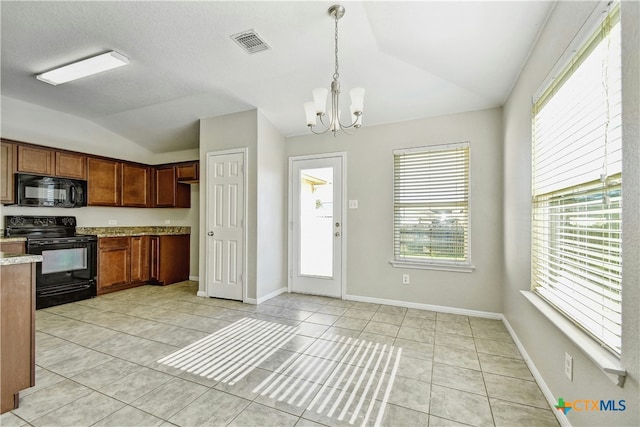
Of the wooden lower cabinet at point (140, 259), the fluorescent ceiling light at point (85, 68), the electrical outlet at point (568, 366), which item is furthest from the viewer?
the wooden lower cabinet at point (140, 259)

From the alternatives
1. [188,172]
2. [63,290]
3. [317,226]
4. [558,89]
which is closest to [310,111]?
[558,89]

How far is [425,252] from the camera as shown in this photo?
359 centimetres

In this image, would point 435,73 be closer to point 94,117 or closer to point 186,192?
point 186,192

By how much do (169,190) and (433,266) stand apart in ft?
15.2

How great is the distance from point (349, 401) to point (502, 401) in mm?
990

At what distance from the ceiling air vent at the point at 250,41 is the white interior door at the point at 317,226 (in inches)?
71.0

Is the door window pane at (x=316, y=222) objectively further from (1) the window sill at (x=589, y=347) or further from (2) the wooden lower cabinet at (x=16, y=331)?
(2) the wooden lower cabinet at (x=16, y=331)

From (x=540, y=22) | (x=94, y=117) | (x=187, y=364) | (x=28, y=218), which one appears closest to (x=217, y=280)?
(x=187, y=364)

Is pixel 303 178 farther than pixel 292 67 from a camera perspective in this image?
Yes

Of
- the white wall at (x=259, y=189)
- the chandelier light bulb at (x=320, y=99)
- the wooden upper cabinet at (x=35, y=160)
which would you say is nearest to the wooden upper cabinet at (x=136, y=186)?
the wooden upper cabinet at (x=35, y=160)

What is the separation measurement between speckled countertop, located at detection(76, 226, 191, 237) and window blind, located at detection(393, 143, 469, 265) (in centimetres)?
399

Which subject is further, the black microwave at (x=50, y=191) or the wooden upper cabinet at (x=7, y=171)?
the black microwave at (x=50, y=191)

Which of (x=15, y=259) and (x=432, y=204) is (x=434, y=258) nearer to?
(x=432, y=204)

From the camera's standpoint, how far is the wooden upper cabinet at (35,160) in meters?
3.64
